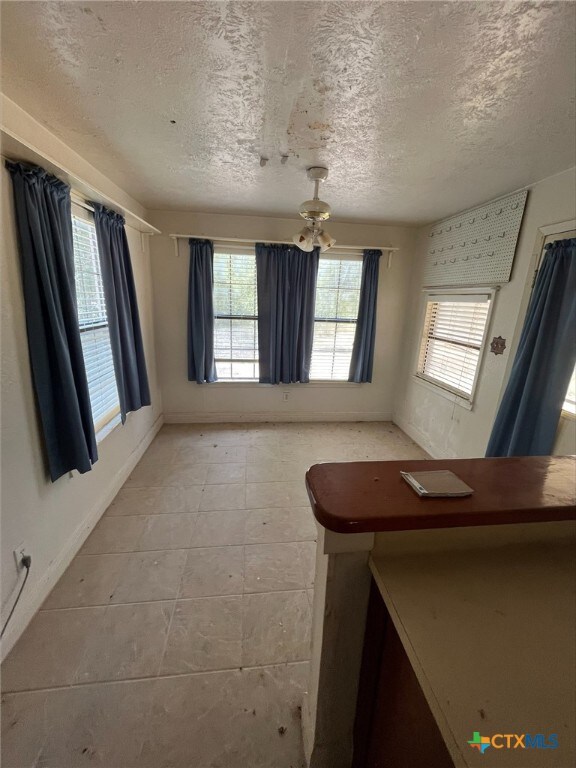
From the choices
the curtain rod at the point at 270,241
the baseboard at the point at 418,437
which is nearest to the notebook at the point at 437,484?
the baseboard at the point at 418,437

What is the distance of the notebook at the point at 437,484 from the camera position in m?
0.71

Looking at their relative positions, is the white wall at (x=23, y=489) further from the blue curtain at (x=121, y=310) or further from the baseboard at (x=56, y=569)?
the blue curtain at (x=121, y=310)

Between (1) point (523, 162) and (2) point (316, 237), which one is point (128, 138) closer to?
(2) point (316, 237)

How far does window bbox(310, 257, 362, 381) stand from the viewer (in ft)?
11.9

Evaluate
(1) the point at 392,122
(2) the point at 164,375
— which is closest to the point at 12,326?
(1) the point at 392,122

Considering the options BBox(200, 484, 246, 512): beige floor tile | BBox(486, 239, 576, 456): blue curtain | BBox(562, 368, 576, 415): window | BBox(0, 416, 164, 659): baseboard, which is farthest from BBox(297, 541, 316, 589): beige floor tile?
BBox(562, 368, 576, 415): window

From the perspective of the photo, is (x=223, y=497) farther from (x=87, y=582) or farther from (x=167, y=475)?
(x=87, y=582)

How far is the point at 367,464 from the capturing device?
85cm

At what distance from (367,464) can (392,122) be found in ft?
5.36

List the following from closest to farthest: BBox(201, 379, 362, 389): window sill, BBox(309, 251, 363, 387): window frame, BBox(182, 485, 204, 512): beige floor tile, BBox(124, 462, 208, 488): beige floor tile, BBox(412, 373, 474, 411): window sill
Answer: BBox(182, 485, 204, 512): beige floor tile → BBox(124, 462, 208, 488): beige floor tile → BBox(412, 373, 474, 411): window sill → BBox(309, 251, 363, 387): window frame → BBox(201, 379, 362, 389): window sill

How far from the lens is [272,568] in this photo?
73.1 inches

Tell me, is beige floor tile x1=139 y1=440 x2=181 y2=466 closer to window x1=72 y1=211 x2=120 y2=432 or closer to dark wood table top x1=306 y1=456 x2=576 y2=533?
window x1=72 y1=211 x2=120 y2=432

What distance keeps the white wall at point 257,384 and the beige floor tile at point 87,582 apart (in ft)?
6.84

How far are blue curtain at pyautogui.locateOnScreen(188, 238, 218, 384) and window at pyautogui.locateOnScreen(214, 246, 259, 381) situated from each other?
11cm
